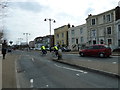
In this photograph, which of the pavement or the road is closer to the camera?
the road

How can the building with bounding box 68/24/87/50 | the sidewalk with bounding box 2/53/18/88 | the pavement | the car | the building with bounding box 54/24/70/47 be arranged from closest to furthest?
the sidewalk with bounding box 2/53/18/88 < the pavement < the car < the building with bounding box 68/24/87/50 < the building with bounding box 54/24/70/47

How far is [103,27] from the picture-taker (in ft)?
134

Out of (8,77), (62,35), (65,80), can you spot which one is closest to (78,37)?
(62,35)

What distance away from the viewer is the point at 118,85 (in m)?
6.97

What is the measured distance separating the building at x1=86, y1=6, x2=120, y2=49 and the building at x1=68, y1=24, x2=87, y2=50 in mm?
3733

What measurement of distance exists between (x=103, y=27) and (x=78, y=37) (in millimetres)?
13495

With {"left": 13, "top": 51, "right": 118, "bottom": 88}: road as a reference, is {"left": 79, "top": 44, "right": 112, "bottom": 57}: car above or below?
above

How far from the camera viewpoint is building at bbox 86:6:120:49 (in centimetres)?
3784

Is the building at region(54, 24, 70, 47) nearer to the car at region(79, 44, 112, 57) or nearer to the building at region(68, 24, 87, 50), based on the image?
the building at region(68, 24, 87, 50)

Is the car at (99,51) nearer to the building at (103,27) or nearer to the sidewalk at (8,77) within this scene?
the sidewalk at (8,77)

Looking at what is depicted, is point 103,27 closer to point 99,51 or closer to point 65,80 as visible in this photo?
point 99,51

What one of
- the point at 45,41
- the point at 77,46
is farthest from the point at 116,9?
the point at 45,41

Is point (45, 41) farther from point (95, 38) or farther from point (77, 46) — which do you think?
point (95, 38)

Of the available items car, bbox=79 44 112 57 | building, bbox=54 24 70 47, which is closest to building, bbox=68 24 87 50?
building, bbox=54 24 70 47
